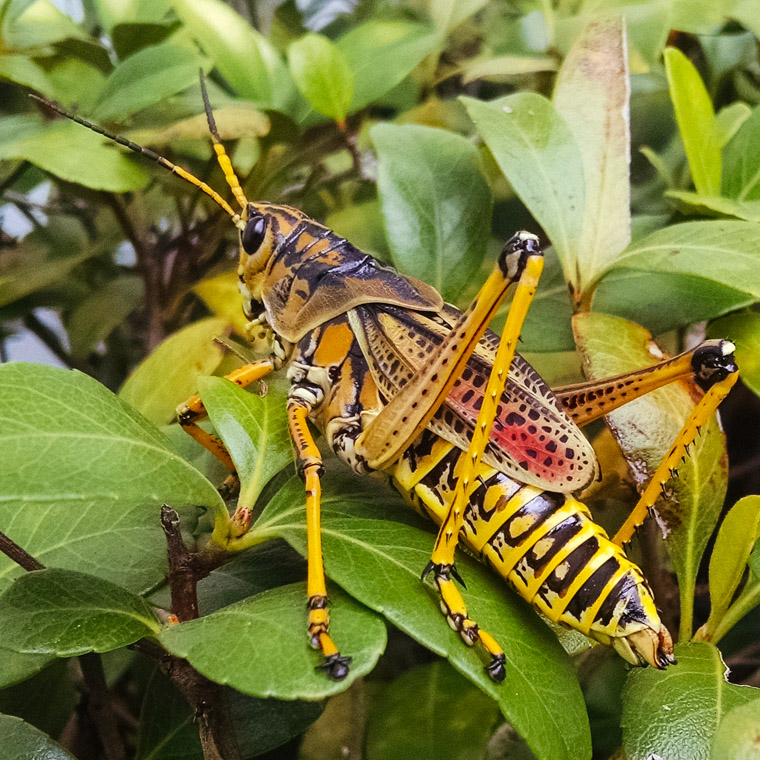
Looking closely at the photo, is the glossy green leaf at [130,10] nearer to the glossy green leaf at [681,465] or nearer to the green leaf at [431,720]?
the glossy green leaf at [681,465]

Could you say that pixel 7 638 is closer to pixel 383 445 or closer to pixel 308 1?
pixel 383 445

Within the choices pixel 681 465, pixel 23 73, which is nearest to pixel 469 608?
pixel 681 465

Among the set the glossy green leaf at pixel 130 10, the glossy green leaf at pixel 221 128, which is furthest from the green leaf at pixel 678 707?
the glossy green leaf at pixel 130 10

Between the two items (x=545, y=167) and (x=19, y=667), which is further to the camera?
(x=545, y=167)

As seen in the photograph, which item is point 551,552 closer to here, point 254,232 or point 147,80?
point 254,232

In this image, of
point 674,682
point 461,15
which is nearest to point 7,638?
point 674,682

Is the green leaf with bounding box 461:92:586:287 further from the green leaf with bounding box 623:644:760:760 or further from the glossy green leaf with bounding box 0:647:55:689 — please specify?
the glossy green leaf with bounding box 0:647:55:689
